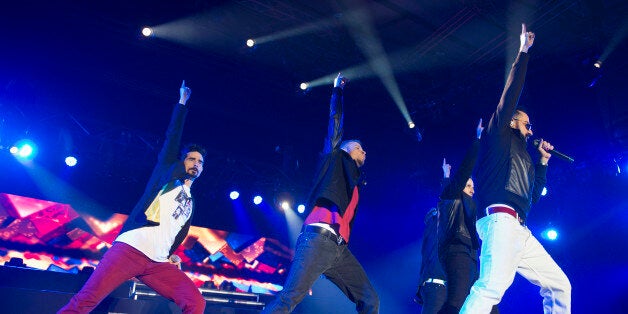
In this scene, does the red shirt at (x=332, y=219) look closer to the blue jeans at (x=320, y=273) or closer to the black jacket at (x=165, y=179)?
the blue jeans at (x=320, y=273)

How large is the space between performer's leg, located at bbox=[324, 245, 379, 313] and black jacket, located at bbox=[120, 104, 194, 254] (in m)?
1.57

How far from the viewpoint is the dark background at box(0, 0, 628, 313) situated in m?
8.01

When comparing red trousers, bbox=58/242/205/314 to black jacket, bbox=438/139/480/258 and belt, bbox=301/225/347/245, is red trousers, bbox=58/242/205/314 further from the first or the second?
black jacket, bbox=438/139/480/258

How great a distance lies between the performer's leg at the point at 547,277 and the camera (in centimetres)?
339

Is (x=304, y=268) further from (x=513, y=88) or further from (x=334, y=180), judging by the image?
(x=513, y=88)

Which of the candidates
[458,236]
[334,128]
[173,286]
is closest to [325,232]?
[334,128]

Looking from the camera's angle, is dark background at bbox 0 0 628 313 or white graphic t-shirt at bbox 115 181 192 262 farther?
dark background at bbox 0 0 628 313

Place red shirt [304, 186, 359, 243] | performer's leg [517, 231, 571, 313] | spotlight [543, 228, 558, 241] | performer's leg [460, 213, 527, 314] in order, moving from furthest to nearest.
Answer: spotlight [543, 228, 558, 241]
red shirt [304, 186, 359, 243]
performer's leg [517, 231, 571, 313]
performer's leg [460, 213, 527, 314]

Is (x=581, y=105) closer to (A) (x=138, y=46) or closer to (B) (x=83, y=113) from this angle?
(A) (x=138, y=46)

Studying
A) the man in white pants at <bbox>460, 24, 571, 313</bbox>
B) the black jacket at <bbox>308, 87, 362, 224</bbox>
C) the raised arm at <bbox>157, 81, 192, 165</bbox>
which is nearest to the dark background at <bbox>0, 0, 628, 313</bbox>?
the raised arm at <bbox>157, 81, 192, 165</bbox>

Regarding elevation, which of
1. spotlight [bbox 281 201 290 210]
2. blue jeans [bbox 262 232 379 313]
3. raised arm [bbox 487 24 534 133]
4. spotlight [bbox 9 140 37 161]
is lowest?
blue jeans [bbox 262 232 379 313]

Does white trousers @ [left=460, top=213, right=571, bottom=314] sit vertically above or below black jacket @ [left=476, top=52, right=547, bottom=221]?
below

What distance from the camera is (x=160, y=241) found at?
4258mm

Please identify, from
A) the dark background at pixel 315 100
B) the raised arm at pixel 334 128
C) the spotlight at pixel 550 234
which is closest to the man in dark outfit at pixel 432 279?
the raised arm at pixel 334 128
